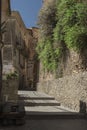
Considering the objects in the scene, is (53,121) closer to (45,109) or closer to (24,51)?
(45,109)

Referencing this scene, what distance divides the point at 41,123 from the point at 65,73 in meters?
5.66

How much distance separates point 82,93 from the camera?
1260cm

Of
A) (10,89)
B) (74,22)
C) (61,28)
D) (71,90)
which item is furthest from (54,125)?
(61,28)

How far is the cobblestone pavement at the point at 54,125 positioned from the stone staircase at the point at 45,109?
17.0 inches

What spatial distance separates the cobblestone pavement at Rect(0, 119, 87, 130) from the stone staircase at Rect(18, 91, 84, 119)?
432mm

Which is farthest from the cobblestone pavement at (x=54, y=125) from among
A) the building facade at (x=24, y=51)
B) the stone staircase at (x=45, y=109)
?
the building facade at (x=24, y=51)

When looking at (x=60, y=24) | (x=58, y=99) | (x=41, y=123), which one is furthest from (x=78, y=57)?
(x=41, y=123)

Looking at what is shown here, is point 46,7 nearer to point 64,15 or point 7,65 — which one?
point 64,15

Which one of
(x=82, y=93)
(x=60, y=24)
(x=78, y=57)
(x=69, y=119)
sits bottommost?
(x=69, y=119)

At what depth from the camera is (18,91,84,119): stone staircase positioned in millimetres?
11922

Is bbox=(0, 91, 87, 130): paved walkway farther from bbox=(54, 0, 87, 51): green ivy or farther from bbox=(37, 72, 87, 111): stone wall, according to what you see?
bbox=(54, 0, 87, 51): green ivy

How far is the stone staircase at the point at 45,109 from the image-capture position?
11922 millimetres

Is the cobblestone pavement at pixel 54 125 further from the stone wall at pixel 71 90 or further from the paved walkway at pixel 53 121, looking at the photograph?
the stone wall at pixel 71 90

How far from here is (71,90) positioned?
14000mm
